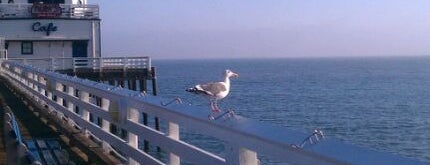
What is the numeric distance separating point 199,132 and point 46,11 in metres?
36.3

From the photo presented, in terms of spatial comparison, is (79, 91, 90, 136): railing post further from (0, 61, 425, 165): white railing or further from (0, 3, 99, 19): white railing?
(0, 3, 99, 19): white railing

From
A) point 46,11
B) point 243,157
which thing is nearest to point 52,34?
point 46,11

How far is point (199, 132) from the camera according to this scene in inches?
233

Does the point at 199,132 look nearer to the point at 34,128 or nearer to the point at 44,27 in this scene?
the point at 34,128

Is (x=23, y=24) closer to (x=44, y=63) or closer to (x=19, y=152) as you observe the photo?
(x=44, y=63)

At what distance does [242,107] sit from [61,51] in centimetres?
1890

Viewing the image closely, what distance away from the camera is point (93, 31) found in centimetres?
4144

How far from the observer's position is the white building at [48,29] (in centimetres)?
4078

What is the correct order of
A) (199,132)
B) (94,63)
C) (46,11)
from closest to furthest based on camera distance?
1. (199,132)
2. (94,63)
3. (46,11)

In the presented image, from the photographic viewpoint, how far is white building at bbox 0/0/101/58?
134ft

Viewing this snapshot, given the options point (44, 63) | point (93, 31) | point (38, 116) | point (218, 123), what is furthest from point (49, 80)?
point (93, 31)

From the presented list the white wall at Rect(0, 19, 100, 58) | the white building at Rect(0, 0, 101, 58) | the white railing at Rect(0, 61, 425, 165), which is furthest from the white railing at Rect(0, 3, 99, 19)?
the white railing at Rect(0, 61, 425, 165)

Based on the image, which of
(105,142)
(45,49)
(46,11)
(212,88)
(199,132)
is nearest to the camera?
(199,132)

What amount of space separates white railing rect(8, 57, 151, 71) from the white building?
7.76ft
